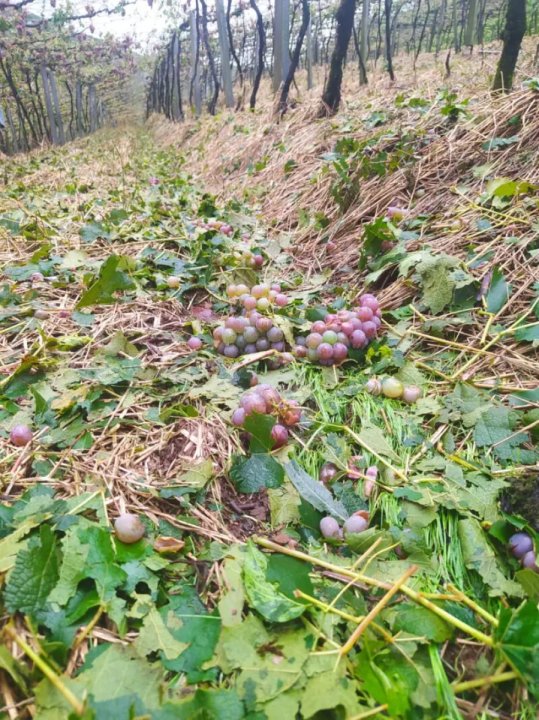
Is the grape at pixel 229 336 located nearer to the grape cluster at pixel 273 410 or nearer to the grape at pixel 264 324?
the grape at pixel 264 324

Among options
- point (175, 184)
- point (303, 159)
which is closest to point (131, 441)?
point (303, 159)

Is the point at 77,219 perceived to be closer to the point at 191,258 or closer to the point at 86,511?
the point at 191,258

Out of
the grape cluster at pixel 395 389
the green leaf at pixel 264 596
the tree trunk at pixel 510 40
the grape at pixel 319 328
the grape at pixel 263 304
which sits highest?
the tree trunk at pixel 510 40

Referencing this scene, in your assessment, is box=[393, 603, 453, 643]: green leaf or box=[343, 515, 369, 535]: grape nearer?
box=[393, 603, 453, 643]: green leaf

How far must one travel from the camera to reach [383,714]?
0.88 meters

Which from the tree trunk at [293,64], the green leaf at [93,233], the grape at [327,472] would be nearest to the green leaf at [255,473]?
the grape at [327,472]

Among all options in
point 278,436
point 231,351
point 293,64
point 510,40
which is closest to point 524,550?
point 278,436

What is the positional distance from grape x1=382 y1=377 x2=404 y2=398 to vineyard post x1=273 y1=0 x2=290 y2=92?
9311 mm

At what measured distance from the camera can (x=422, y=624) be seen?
101 centimetres

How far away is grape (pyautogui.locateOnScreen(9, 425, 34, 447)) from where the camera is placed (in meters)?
1.54

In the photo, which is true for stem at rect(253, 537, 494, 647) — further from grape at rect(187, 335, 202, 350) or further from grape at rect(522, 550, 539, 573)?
grape at rect(187, 335, 202, 350)

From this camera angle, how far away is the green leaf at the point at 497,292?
6.79 feet

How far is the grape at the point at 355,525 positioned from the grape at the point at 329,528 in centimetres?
3

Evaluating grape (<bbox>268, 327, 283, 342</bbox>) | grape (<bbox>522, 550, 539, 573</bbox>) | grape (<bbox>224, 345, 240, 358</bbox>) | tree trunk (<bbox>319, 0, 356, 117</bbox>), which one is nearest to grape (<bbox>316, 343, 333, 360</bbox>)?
grape (<bbox>268, 327, 283, 342</bbox>)
